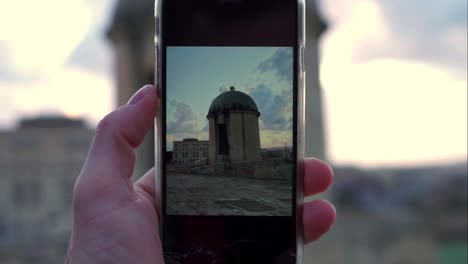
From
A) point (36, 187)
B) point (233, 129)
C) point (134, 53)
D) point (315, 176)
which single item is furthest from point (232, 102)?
point (36, 187)

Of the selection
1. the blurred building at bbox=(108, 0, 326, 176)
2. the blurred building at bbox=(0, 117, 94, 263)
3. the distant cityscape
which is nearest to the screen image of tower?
the blurred building at bbox=(108, 0, 326, 176)

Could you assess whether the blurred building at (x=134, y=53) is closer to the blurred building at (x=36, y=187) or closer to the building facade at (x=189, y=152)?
the blurred building at (x=36, y=187)

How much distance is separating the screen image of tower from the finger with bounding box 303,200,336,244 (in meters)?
0.06

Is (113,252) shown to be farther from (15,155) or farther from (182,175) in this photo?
(15,155)

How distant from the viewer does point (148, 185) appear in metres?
0.63

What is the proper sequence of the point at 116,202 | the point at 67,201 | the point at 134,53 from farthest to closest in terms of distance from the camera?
the point at 67,201 → the point at 134,53 → the point at 116,202

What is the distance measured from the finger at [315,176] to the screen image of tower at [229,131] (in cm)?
6


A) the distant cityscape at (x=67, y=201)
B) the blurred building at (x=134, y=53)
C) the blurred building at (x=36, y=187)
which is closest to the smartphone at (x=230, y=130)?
the blurred building at (x=134, y=53)

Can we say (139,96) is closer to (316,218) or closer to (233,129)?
(233,129)

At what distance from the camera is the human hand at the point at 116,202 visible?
0.54 meters

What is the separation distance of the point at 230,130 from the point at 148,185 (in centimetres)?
12

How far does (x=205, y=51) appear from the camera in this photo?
1.88ft

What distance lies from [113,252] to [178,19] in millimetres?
232

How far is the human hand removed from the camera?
0.54 metres
